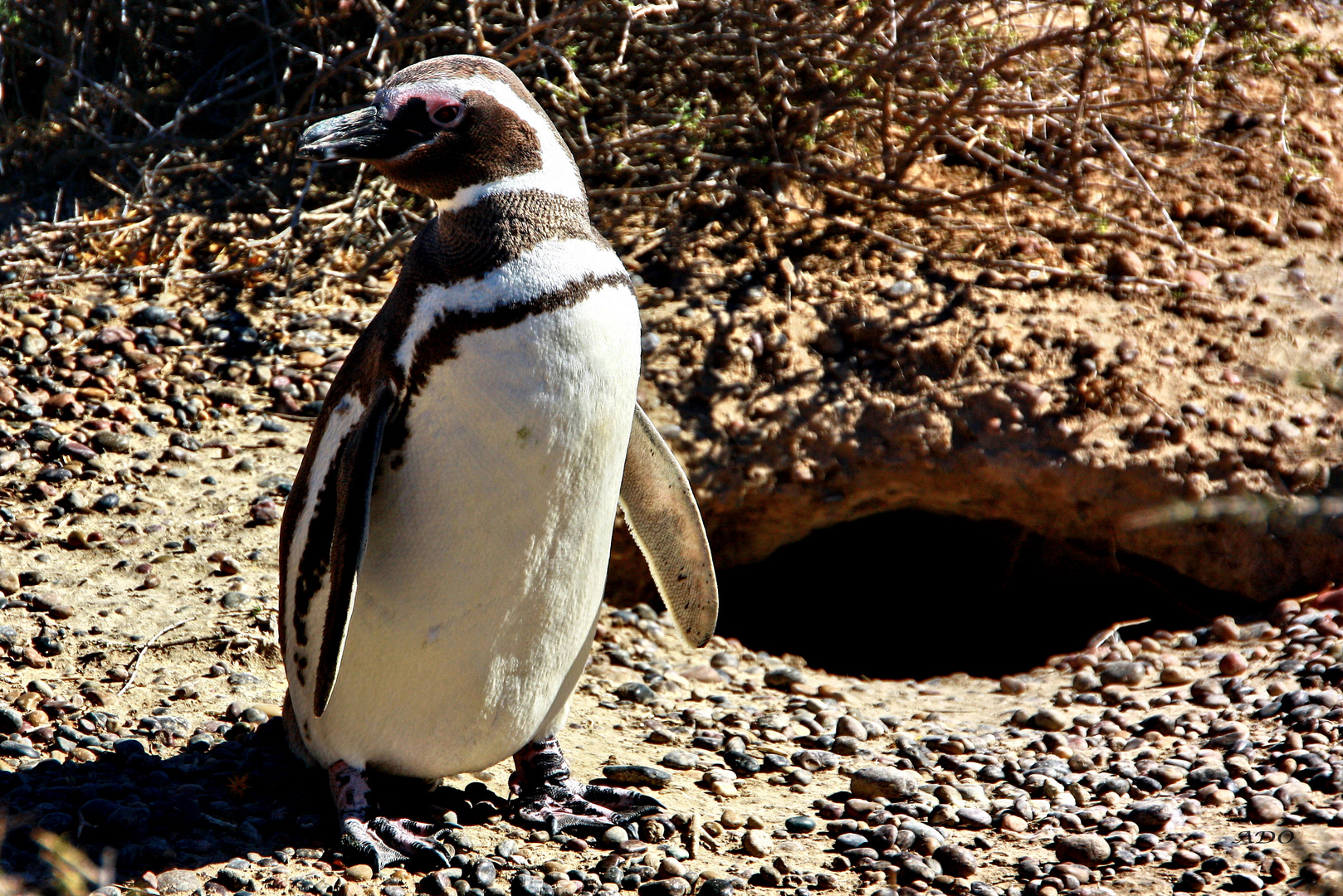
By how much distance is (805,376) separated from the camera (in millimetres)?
4344

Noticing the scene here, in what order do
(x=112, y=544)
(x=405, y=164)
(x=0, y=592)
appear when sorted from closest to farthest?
1. (x=405, y=164)
2. (x=0, y=592)
3. (x=112, y=544)

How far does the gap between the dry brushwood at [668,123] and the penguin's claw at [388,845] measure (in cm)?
265

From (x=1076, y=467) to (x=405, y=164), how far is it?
2.82 metres

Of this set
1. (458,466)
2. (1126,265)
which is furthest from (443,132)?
(1126,265)

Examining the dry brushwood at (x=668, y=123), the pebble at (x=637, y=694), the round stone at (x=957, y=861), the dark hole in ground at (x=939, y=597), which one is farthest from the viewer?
the dark hole in ground at (x=939, y=597)

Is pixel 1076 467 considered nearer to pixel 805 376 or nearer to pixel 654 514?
pixel 805 376

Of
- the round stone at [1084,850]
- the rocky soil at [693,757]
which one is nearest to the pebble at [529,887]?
the rocky soil at [693,757]

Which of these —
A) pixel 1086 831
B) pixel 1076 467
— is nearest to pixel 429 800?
pixel 1086 831

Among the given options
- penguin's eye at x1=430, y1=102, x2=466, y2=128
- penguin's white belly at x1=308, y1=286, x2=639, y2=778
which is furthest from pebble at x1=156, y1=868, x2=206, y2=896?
penguin's eye at x1=430, y1=102, x2=466, y2=128

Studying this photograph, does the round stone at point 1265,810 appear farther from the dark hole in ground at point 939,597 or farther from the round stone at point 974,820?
the dark hole in ground at point 939,597

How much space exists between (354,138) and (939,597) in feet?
12.9

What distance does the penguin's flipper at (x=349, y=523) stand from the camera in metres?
2.20

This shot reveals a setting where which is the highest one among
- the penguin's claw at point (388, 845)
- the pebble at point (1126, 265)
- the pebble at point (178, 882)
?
the pebble at point (1126, 265)

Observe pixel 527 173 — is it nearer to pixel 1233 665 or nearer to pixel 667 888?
pixel 667 888
